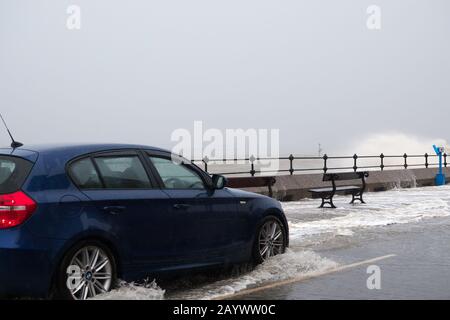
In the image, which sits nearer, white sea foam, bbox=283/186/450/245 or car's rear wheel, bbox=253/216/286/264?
car's rear wheel, bbox=253/216/286/264

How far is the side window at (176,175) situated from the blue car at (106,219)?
1cm

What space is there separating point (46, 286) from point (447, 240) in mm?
7466

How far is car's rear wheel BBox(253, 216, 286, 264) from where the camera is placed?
8.23 metres

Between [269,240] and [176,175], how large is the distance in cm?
173

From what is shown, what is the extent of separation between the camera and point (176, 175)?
24.1 feet

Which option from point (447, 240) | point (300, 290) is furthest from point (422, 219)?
point (300, 290)

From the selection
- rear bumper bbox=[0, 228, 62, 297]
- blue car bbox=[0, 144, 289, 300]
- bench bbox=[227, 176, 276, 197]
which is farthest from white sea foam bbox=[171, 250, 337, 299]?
Answer: bench bbox=[227, 176, 276, 197]

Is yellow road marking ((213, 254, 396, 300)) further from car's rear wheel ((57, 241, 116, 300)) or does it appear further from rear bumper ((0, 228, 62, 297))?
rear bumper ((0, 228, 62, 297))

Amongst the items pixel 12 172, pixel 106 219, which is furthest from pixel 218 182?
pixel 12 172

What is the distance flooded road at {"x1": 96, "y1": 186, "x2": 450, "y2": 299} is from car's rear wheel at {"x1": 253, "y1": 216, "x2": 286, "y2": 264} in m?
0.12

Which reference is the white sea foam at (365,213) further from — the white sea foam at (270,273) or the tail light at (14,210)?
the tail light at (14,210)

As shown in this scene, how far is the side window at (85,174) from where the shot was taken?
250 inches

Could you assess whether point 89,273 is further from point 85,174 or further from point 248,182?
point 248,182

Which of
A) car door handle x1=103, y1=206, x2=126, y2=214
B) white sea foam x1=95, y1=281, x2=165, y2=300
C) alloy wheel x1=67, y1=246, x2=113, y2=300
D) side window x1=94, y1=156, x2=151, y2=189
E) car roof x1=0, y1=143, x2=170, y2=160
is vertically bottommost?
white sea foam x1=95, y1=281, x2=165, y2=300
